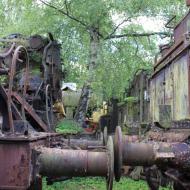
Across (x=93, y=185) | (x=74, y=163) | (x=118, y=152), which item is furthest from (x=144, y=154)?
(x=93, y=185)

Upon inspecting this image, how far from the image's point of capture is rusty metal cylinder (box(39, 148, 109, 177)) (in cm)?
376

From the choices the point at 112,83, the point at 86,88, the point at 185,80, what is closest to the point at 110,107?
the point at 112,83

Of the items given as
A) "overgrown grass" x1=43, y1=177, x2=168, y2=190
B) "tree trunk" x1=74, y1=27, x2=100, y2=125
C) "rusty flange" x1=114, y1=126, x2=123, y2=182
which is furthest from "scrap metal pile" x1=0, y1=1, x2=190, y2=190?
"tree trunk" x1=74, y1=27, x2=100, y2=125

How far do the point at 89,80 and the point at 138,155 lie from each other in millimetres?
10030

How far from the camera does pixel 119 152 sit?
12.1 ft

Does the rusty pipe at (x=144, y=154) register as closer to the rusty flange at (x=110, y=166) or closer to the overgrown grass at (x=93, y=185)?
the rusty flange at (x=110, y=166)

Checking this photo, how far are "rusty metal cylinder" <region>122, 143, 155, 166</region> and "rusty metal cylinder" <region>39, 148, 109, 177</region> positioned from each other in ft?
0.98

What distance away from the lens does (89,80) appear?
45.9ft

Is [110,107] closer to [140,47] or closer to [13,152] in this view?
[140,47]

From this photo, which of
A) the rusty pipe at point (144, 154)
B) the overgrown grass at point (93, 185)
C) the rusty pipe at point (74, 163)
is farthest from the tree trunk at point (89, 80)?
the rusty pipe at point (74, 163)

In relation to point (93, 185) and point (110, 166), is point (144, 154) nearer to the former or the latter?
point (110, 166)

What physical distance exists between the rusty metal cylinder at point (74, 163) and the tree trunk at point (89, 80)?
9948mm

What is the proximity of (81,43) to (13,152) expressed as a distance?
489 inches

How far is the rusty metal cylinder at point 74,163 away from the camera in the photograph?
148 inches
